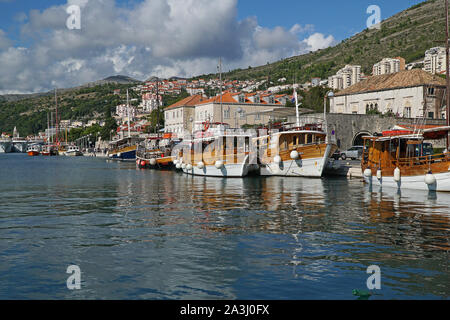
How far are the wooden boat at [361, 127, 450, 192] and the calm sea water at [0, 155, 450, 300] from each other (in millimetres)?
1524

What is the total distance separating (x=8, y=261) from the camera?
942 cm

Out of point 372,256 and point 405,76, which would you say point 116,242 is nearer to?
point 372,256

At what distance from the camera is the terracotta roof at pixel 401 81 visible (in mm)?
49750

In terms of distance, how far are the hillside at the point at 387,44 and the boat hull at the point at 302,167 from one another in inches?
3598

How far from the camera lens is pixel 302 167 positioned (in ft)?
99.2

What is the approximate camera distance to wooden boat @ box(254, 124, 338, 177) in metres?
29.2

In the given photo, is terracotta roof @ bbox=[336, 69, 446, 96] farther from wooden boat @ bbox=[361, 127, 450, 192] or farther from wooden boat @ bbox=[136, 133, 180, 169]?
wooden boat @ bbox=[361, 127, 450, 192]

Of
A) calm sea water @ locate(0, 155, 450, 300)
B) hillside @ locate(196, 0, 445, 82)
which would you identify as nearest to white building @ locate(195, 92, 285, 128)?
calm sea water @ locate(0, 155, 450, 300)

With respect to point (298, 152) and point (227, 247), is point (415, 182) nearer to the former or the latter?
point (298, 152)

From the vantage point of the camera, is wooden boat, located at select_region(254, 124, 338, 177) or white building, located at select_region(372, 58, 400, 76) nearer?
wooden boat, located at select_region(254, 124, 338, 177)

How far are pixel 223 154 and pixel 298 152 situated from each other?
5536mm

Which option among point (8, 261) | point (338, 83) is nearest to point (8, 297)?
point (8, 261)

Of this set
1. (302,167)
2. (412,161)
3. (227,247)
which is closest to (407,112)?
(302,167)

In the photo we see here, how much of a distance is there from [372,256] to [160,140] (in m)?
47.8
